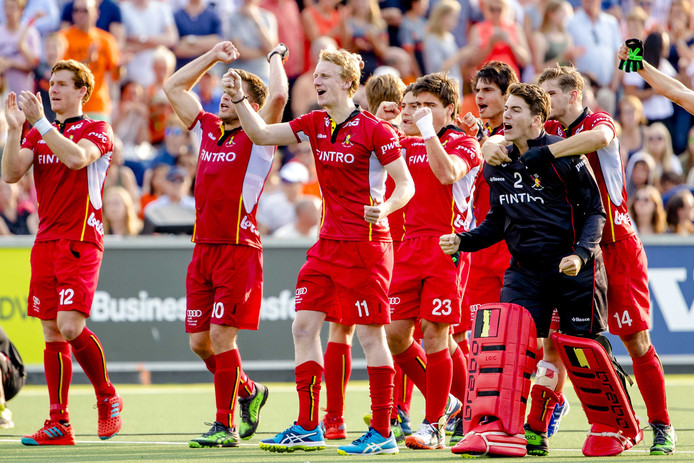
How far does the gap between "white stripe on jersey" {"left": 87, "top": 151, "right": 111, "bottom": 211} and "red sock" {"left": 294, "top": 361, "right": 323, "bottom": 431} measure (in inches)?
79.7

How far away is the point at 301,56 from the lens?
16.1 meters

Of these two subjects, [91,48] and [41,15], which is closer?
[91,48]

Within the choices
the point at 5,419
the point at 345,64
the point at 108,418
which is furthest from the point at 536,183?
the point at 5,419

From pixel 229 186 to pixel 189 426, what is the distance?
82.6 inches

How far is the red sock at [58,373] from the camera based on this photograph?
7.84 m

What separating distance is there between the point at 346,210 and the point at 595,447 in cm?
214

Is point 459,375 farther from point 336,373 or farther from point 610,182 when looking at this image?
point 610,182

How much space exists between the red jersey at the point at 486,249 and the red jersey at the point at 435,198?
25cm

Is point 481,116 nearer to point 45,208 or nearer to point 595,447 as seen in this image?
point 595,447

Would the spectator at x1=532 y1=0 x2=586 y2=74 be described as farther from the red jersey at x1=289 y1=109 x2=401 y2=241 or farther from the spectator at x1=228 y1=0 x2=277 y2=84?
the red jersey at x1=289 y1=109 x2=401 y2=241

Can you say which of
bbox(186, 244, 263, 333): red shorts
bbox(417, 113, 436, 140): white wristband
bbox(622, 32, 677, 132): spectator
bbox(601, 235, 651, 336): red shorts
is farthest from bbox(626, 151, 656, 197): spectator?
bbox(417, 113, 436, 140): white wristband

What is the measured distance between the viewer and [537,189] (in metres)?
6.77

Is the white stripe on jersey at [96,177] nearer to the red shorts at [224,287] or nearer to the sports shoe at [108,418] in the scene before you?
the red shorts at [224,287]

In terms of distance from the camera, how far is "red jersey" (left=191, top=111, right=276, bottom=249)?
7.77m
